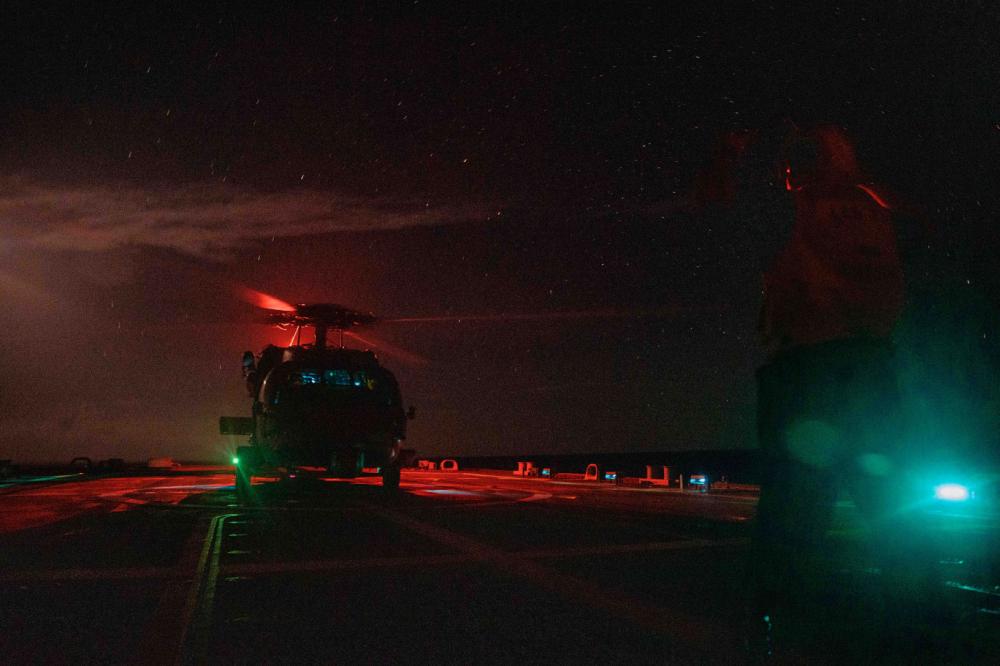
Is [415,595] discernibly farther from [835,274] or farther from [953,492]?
[953,492]

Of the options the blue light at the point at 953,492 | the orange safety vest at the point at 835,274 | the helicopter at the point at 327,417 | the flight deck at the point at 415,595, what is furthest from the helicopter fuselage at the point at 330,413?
the orange safety vest at the point at 835,274

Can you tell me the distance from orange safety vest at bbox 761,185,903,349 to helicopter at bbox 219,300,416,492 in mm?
14923

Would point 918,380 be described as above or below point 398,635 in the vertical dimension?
above

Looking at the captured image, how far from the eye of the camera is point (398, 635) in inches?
154

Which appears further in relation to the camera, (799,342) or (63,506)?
(63,506)

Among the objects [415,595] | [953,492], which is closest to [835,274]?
[415,595]

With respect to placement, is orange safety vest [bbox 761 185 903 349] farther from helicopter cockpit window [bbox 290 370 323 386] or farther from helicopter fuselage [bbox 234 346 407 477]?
helicopter cockpit window [bbox 290 370 323 386]

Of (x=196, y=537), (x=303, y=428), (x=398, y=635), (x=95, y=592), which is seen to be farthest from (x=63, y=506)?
(x=398, y=635)

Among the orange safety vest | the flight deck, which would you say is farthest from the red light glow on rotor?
the flight deck

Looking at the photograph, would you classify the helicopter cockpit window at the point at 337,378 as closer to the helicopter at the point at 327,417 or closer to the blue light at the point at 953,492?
the helicopter at the point at 327,417

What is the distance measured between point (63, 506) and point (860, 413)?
13737mm

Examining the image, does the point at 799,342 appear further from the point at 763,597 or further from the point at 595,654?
the point at 595,654

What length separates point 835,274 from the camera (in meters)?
2.72

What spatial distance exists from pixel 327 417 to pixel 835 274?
15.2 metres
